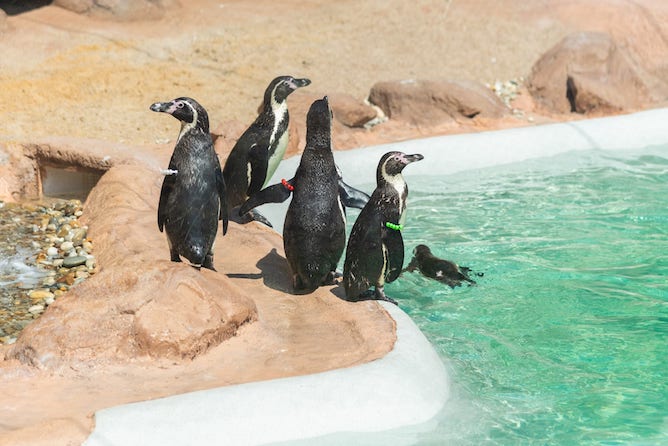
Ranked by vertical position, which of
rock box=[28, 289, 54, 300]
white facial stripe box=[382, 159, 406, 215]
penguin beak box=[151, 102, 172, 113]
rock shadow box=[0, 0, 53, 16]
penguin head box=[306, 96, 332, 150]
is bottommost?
rock box=[28, 289, 54, 300]

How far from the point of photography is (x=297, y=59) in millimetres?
9977

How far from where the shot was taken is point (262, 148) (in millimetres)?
5855

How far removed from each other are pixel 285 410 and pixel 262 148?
8.94 feet

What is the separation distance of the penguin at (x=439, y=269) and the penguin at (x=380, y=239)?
0.52 m

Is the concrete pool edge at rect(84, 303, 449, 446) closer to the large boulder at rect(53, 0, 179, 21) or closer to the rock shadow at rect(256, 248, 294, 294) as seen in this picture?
the rock shadow at rect(256, 248, 294, 294)

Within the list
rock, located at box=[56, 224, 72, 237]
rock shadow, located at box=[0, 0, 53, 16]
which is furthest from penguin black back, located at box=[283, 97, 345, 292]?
rock shadow, located at box=[0, 0, 53, 16]

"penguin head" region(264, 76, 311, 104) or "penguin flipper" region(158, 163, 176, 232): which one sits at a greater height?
"penguin head" region(264, 76, 311, 104)

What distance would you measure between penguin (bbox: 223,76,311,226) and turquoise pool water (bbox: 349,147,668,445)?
1012 millimetres

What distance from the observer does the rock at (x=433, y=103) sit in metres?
8.67

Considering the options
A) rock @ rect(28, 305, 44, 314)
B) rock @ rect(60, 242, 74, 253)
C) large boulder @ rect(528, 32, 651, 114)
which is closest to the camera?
rock @ rect(28, 305, 44, 314)

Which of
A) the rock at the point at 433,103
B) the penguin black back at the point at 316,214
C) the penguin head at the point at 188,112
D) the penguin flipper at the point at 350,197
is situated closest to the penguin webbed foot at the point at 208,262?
the penguin black back at the point at 316,214

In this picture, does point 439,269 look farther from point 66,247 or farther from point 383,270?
point 66,247

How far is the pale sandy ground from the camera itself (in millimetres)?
8289

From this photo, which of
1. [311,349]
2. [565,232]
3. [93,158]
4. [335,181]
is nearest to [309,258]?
[335,181]
